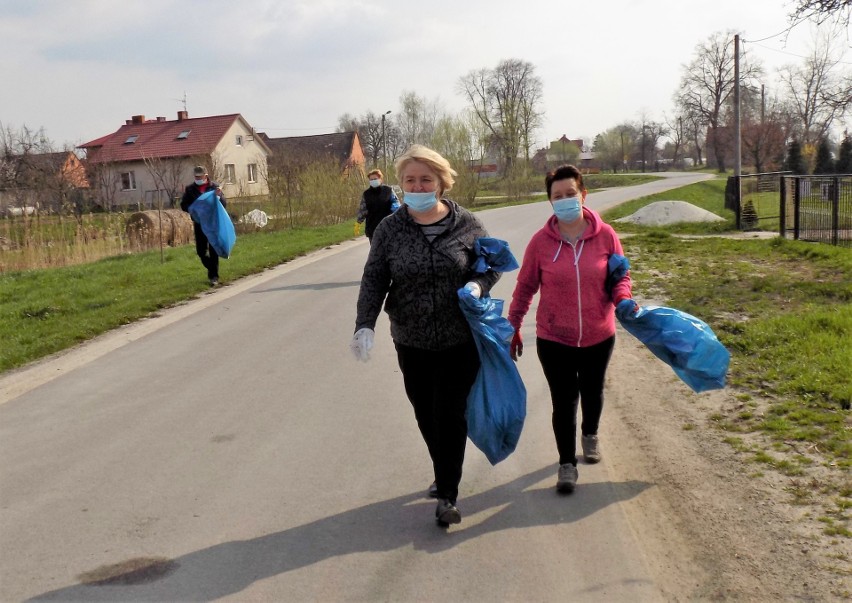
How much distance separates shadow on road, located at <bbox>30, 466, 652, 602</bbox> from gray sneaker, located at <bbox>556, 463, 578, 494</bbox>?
0.04m

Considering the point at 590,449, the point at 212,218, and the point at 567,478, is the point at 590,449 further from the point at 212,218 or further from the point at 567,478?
the point at 212,218

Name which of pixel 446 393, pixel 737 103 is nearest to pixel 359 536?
pixel 446 393

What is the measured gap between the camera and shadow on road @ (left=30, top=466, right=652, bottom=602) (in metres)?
3.68

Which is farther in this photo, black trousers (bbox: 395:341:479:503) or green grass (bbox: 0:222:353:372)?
green grass (bbox: 0:222:353:372)

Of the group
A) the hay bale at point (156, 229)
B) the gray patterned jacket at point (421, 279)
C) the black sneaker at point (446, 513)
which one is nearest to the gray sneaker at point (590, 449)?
the black sneaker at point (446, 513)

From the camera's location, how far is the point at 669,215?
79.4 ft

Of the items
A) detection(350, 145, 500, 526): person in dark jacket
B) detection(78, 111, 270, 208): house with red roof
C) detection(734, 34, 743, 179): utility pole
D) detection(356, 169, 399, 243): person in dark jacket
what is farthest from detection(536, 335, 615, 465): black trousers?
detection(78, 111, 270, 208): house with red roof

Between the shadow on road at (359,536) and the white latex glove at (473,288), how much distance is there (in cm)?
116

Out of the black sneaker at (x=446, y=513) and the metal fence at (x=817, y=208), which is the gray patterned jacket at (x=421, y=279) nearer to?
the black sneaker at (x=446, y=513)

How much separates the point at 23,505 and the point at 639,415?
4.00m

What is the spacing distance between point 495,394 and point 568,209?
3.66ft

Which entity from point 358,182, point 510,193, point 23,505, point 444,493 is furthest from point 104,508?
point 510,193

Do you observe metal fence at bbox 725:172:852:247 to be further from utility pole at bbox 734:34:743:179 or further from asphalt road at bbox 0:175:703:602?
asphalt road at bbox 0:175:703:602

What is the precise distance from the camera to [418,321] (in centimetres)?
423
